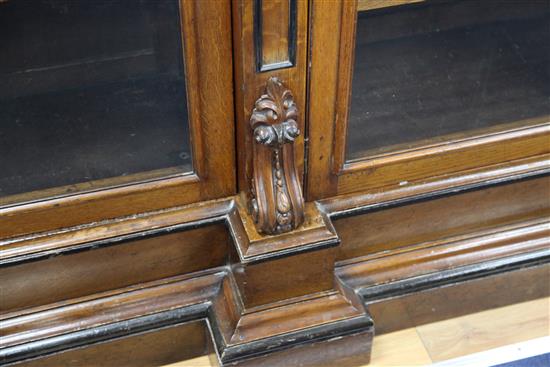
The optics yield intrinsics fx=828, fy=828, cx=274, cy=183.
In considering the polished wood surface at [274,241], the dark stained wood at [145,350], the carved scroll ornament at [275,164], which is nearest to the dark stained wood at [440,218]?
the polished wood surface at [274,241]

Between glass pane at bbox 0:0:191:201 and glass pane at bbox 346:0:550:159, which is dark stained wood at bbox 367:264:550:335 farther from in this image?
glass pane at bbox 0:0:191:201

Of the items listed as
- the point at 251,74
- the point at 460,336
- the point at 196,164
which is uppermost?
the point at 251,74

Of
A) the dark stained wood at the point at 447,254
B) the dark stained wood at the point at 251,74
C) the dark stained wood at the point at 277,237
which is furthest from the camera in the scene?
the dark stained wood at the point at 447,254

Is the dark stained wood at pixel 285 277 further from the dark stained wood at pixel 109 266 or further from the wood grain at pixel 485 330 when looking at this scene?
the wood grain at pixel 485 330

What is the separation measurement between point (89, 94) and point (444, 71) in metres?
0.39

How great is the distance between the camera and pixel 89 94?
2.78 ft

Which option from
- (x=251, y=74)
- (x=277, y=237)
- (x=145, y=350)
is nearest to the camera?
(x=251, y=74)

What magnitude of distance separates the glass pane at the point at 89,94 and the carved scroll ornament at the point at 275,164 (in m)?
0.08

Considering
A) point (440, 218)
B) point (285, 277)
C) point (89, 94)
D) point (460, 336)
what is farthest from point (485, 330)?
point (89, 94)

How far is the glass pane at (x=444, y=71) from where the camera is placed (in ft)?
2.88

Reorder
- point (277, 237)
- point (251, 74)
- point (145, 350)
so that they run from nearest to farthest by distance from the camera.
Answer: point (251, 74)
point (277, 237)
point (145, 350)

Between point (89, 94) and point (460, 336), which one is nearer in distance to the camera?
point (89, 94)

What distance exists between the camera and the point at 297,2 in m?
0.78

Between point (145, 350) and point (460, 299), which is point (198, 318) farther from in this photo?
point (460, 299)
